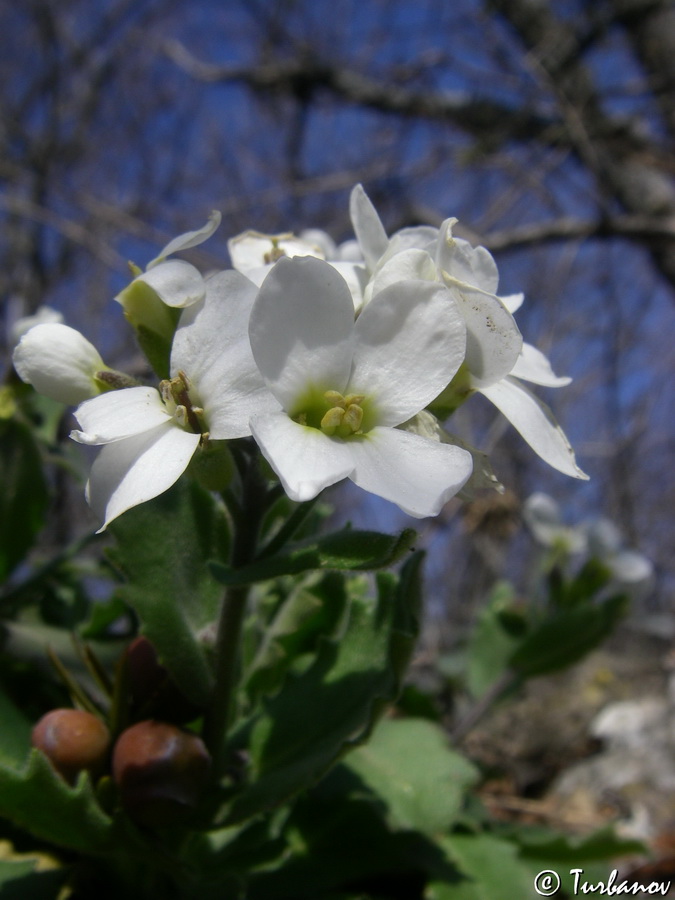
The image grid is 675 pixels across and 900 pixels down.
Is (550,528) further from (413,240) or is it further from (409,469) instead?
(409,469)

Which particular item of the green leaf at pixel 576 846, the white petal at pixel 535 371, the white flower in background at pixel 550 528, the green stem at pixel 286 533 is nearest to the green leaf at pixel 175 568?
the green stem at pixel 286 533

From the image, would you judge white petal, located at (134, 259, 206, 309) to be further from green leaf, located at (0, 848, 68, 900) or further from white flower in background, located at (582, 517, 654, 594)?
white flower in background, located at (582, 517, 654, 594)

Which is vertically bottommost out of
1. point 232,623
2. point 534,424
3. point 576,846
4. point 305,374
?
point 576,846

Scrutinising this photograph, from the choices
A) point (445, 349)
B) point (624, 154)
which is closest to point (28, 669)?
point (445, 349)

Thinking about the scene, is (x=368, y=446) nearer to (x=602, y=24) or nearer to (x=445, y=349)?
(x=445, y=349)

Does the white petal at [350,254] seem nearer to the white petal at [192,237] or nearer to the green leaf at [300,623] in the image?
the white petal at [192,237]

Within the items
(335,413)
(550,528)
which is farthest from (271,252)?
(550,528)
